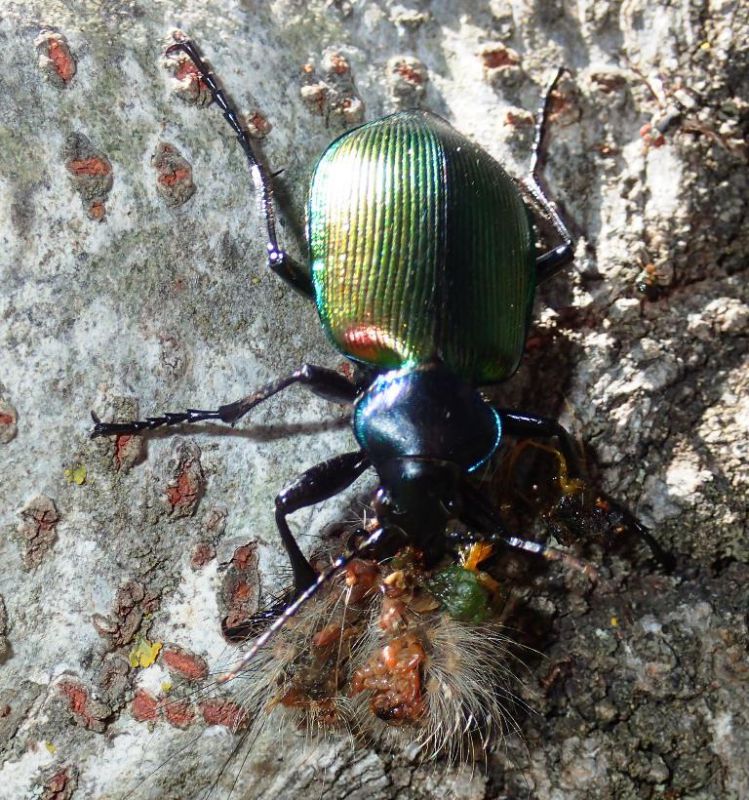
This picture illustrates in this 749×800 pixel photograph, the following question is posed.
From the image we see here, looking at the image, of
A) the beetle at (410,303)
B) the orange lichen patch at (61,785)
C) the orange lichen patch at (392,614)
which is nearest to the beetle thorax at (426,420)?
the beetle at (410,303)

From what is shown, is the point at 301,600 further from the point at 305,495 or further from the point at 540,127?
the point at 540,127

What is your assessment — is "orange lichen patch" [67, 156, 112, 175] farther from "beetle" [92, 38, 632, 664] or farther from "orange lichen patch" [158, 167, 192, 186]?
"beetle" [92, 38, 632, 664]

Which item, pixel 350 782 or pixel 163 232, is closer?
pixel 350 782

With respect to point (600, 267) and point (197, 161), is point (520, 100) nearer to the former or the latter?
point (600, 267)

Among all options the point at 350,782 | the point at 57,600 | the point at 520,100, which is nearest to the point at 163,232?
the point at 57,600

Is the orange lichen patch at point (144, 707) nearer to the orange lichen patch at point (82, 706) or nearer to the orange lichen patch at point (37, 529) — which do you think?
the orange lichen patch at point (82, 706)

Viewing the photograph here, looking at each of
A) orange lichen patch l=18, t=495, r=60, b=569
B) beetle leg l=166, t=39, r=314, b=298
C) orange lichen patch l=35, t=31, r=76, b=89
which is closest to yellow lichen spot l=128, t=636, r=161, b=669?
orange lichen patch l=18, t=495, r=60, b=569
